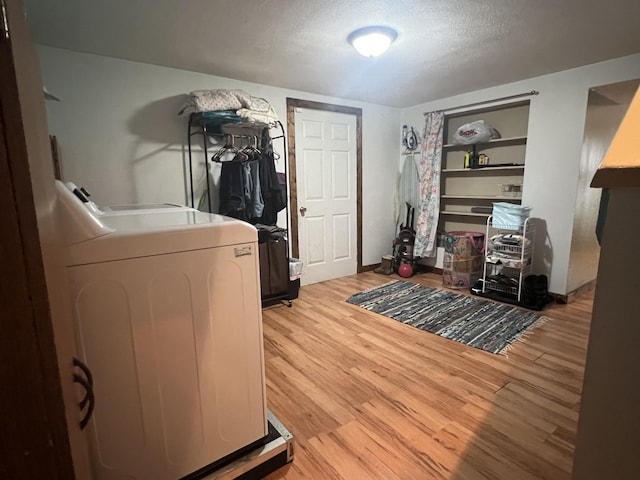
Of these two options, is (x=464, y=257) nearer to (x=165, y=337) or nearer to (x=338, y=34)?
(x=338, y=34)

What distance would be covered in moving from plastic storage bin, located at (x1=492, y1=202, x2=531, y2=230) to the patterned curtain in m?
0.86

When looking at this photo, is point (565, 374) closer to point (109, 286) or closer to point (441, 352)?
point (441, 352)

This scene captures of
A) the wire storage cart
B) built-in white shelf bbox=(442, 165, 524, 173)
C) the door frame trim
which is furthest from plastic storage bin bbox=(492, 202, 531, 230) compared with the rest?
the door frame trim

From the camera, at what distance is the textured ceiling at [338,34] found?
6.16ft

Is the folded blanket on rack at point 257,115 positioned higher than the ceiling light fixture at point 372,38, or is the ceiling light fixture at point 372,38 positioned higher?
the ceiling light fixture at point 372,38

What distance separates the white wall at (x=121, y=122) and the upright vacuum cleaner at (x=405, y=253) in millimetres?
2384

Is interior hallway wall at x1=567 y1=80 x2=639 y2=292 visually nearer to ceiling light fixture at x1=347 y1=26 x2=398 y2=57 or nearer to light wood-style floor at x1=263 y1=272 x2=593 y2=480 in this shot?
light wood-style floor at x1=263 y1=272 x2=593 y2=480

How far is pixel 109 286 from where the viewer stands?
3.27 ft

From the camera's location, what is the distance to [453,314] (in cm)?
304

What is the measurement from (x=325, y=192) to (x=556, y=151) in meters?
2.38

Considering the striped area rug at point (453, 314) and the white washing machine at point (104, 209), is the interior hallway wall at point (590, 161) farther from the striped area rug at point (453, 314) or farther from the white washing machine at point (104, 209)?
the white washing machine at point (104, 209)

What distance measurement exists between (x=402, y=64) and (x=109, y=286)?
2.79 metres

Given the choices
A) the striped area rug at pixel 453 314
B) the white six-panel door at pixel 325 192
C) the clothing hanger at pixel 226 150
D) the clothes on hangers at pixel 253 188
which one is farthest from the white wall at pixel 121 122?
the striped area rug at pixel 453 314

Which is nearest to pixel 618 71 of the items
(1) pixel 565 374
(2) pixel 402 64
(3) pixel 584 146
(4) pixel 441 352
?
(3) pixel 584 146
